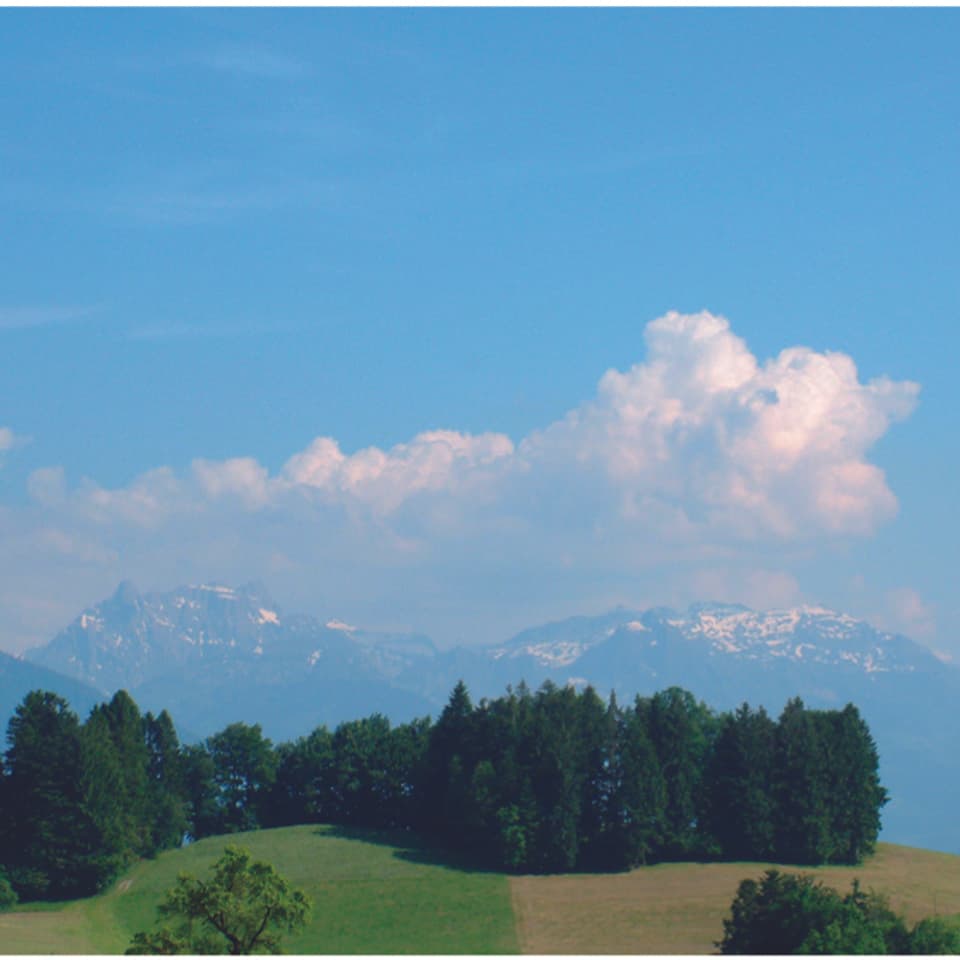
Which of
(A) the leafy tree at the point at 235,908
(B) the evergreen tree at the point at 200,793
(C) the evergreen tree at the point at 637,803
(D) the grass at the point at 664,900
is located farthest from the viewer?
(B) the evergreen tree at the point at 200,793

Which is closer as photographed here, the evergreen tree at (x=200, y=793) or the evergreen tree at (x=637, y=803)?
the evergreen tree at (x=637, y=803)

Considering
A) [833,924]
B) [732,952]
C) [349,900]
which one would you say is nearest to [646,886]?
[349,900]

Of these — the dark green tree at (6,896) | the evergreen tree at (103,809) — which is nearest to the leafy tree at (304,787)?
the evergreen tree at (103,809)

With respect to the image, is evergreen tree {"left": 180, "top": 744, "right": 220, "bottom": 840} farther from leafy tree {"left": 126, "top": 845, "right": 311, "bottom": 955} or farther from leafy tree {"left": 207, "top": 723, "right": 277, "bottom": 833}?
leafy tree {"left": 126, "top": 845, "right": 311, "bottom": 955}

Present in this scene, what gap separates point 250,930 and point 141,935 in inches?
185

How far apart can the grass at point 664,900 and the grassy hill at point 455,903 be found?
0.13 m

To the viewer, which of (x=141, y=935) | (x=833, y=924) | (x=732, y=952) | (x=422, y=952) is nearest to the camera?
(x=141, y=935)

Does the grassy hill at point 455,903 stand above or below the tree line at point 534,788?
below

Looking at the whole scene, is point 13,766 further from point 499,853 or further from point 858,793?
point 858,793

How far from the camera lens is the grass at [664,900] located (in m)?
82.6

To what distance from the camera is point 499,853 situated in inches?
4281

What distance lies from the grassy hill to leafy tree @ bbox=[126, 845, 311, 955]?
93.5 ft

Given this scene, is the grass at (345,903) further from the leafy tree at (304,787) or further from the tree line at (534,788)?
the leafy tree at (304,787)

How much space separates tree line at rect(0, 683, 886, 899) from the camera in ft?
350
